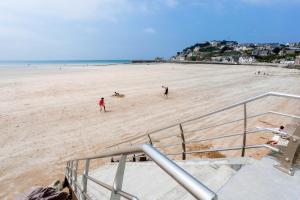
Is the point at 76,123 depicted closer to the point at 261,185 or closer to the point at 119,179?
the point at 261,185

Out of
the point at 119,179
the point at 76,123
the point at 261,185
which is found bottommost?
the point at 76,123

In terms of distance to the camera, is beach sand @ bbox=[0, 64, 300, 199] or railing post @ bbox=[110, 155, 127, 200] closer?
railing post @ bbox=[110, 155, 127, 200]

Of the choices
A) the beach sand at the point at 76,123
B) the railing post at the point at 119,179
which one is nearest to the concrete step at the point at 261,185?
the railing post at the point at 119,179

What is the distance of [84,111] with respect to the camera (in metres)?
17.0

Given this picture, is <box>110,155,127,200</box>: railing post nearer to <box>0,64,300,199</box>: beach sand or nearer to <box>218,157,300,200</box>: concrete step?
<box>218,157,300,200</box>: concrete step

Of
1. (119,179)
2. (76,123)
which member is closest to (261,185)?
(119,179)

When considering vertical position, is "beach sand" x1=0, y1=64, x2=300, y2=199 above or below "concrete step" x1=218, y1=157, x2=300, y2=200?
below

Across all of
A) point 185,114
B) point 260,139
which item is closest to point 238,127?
point 260,139

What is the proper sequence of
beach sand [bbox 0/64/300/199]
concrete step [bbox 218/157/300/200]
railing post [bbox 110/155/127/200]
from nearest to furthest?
railing post [bbox 110/155/127/200], concrete step [bbox 218/157/300/200], beach sand [bbox 0/64/300/199]

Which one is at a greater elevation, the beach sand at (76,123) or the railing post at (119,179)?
the railing post at (119,179)

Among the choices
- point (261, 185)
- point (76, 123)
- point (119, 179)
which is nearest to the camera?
point (119, 179)

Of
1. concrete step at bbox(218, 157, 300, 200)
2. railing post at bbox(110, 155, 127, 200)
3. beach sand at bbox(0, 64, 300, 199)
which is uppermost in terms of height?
railing post at bbox(110, 155, 127, 200)

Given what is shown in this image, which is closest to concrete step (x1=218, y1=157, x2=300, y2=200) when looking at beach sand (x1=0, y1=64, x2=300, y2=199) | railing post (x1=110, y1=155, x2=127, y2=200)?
railing post (x1=110, y1=155, x2=127, y2=200)

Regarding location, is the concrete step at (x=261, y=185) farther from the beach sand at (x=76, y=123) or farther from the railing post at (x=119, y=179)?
the beach sand at (x=76, y=123)
